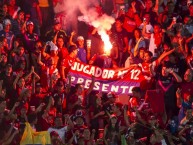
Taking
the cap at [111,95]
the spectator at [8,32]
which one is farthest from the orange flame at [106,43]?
the spectator at [8,32]

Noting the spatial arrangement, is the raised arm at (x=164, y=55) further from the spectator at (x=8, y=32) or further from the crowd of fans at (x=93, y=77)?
the spectator at (x=8, y=32)

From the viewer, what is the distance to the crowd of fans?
17.3 metres

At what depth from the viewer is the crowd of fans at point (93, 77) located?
56.7 feet

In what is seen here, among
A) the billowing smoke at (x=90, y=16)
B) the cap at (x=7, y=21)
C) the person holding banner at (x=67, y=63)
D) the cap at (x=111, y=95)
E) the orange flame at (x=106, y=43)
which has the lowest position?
the cap at (x=111, y=95)

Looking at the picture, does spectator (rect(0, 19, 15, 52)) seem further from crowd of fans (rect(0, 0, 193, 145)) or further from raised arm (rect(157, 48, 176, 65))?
raised arm (rect(157, 48, 176, 65))

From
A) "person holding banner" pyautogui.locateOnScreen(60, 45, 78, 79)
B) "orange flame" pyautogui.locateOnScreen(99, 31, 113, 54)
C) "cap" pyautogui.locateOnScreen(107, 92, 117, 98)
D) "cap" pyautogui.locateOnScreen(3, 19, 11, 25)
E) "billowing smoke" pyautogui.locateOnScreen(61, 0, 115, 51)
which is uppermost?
"billowing smoke" pyautogui.locateOnScreen(61, 0, 115, 51)

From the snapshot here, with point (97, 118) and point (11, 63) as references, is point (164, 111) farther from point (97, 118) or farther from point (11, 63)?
point (11, 63)

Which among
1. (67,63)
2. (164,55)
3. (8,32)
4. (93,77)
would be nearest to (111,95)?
Result: (93,77)

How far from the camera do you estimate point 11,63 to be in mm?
18234

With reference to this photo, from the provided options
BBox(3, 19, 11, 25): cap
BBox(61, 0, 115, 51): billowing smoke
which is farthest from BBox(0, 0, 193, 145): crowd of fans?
BBox(61, 0, 115, 51): billowing smoke

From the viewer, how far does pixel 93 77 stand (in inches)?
733

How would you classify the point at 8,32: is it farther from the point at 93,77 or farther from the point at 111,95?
the point at 111,95

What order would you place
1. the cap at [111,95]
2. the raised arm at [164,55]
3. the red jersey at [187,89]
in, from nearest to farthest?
the red jersey at [187,89] → the cap at [111,95] → the raised arm at [164,55]

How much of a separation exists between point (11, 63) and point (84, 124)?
2.27 meters
